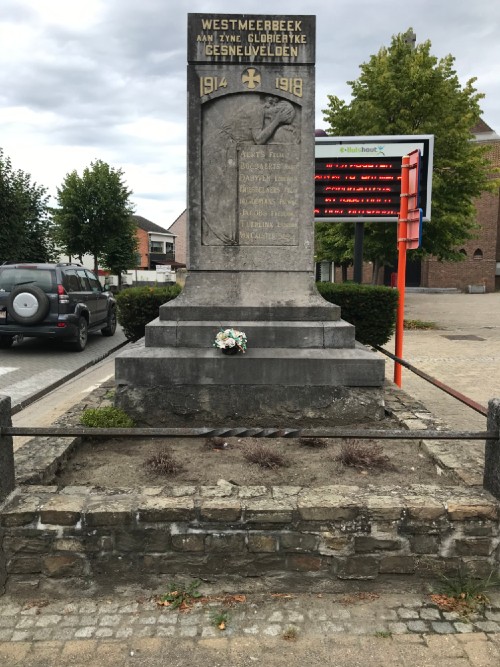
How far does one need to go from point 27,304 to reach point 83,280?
2.09 metres

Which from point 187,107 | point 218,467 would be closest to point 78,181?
point 187,107

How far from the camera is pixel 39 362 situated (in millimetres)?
10055

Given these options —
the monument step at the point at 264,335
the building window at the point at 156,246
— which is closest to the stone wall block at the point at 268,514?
the monument step at the point at 264,335

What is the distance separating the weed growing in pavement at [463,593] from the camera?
2.88 m

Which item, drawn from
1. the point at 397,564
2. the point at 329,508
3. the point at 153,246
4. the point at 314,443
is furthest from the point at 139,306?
the point at 153,246

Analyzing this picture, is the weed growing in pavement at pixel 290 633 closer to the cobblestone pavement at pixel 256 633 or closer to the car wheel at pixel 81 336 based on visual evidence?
the cobblestone pavement at pixel 256 633

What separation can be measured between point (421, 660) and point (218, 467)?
192 centimetres

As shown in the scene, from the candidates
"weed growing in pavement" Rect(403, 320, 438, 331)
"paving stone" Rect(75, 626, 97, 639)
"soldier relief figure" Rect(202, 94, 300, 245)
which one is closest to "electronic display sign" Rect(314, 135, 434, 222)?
"soldier relief figure" Rect(202, 94, 300, 245)

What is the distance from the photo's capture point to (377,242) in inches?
638

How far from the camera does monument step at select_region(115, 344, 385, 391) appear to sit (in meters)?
4.89

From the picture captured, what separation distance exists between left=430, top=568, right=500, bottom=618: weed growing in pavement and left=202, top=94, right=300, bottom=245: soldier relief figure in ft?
12.8

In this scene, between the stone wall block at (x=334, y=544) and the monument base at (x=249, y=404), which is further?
the monument base at (x=249, y=404)

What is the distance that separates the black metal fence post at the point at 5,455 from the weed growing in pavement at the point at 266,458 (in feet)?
5.54

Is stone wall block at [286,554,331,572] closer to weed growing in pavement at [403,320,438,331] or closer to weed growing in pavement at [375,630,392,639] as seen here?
weed growing in pavement at [375,630,392,639]
